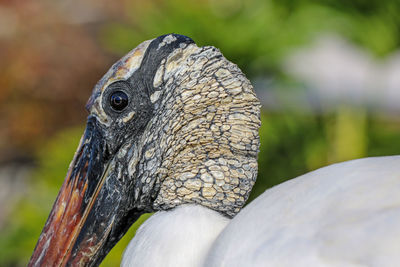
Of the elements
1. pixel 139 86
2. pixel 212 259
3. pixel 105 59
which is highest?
pixel 105 59

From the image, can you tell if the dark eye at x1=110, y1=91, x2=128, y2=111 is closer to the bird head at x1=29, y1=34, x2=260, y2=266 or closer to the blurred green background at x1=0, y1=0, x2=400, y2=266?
the bird head at x1=29, y1=34, x2=260, y2=266

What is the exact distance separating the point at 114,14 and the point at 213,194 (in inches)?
268

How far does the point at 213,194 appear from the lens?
206 centimetres

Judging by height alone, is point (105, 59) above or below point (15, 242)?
above

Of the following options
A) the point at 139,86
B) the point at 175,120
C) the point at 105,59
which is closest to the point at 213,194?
the point at 175,120

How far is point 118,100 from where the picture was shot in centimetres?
207

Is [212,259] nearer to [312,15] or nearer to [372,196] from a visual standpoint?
[372,196]

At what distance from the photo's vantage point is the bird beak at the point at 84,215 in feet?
6.67

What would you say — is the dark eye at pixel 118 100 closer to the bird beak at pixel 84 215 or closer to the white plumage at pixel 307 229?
the bird beak at pixel 84 215

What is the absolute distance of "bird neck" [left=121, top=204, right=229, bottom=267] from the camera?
1.87 meters

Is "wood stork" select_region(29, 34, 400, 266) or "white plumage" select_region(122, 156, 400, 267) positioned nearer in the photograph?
"white plumage" select_region(122, 156, 400, 267)

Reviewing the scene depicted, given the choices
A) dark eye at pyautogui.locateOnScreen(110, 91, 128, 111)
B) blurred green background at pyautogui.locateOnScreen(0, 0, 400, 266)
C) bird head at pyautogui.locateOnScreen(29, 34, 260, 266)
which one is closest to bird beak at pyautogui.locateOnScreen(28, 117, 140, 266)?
bird head at pyautogui.locateOnScreen(29, 34, 260, 266)

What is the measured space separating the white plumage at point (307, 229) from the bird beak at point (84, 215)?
→ 0.16 metres

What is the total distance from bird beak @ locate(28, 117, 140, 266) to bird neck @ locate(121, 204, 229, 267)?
0.41ft
